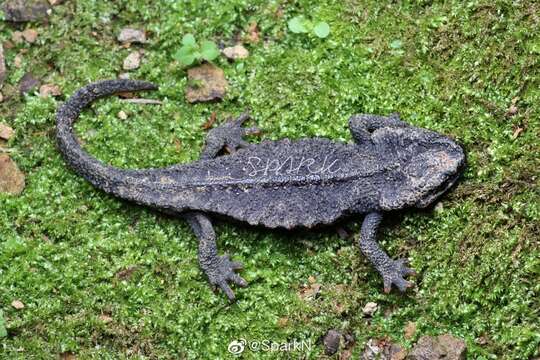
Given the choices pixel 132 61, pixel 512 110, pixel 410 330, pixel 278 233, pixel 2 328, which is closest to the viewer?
pixel 410 330

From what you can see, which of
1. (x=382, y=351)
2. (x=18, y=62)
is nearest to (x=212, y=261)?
(x=382, y=351)

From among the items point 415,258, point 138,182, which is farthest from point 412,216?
point 138,182

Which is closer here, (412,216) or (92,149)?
(412,216)

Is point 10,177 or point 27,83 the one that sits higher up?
point 27,83

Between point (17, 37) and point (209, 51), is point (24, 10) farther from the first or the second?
point (209, 51)

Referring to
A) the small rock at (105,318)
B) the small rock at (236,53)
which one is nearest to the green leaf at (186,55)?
the small rock at (236,53)

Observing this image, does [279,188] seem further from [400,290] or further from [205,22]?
[205,22]

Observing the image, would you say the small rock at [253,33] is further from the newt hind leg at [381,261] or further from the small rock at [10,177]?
the small rock at [10,177]
